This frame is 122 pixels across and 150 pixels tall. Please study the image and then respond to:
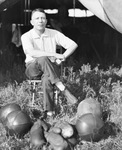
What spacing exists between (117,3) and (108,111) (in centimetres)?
141

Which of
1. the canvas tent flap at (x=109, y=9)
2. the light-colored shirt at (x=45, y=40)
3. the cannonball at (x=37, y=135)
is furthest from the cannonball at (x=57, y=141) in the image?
the canvas tent flap at (x=109, y=9)

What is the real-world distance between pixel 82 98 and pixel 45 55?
38.6 inches

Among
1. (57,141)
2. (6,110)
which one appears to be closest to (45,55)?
(6,110)

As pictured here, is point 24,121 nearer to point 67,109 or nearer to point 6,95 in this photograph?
point 67,109

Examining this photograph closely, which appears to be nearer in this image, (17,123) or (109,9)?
(17,123)

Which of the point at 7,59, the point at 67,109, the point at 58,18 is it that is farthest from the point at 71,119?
the point at 58,18

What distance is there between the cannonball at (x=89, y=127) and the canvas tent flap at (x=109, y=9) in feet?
5.11

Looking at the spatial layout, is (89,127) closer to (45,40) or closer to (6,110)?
(6,110)

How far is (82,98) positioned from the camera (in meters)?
5.14

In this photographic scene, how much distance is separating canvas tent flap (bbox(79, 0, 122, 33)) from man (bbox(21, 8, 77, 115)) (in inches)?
A: 23.5

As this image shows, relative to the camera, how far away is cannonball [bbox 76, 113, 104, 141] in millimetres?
3789

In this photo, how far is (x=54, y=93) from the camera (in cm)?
473

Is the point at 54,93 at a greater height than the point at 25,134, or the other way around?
the point at 54,93

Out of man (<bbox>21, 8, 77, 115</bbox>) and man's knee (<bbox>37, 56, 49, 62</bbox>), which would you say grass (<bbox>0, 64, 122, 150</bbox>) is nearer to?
man (<bbox>21, 8, 77, 115</bbox>)
